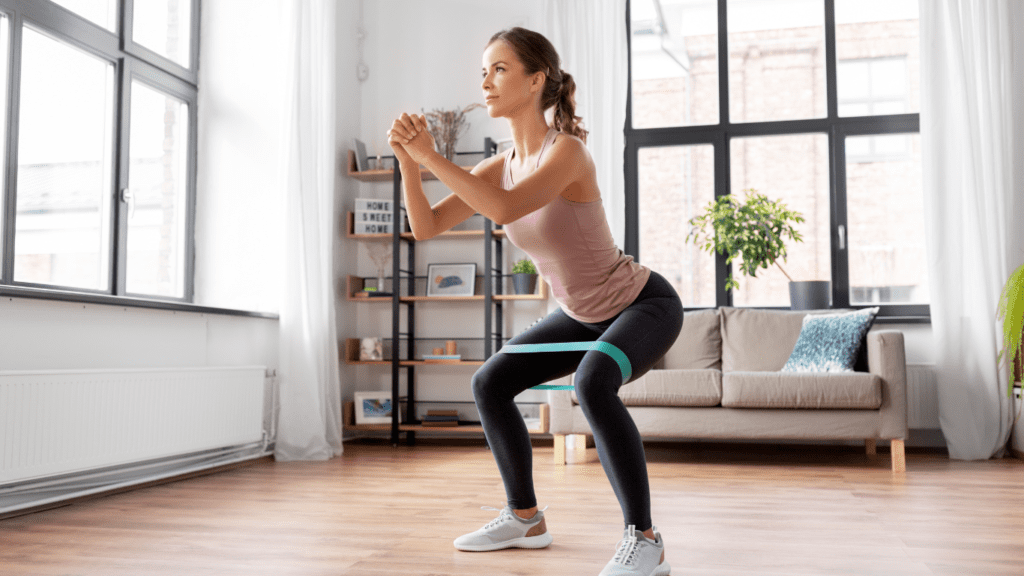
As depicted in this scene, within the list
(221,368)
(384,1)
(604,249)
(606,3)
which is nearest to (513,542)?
(604,249)

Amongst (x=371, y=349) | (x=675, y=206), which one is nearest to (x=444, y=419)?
(x=371, y=349)

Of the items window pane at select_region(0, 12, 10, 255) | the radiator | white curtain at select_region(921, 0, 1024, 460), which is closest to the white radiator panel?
window pane at select_region(0, 12, 10, 255)

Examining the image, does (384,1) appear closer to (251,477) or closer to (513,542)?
(251,477)

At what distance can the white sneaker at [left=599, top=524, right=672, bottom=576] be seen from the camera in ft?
5.20

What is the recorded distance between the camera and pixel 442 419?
4465 millimetres

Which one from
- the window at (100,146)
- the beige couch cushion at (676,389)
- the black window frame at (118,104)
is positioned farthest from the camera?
the beige couch cushion at (676,389)

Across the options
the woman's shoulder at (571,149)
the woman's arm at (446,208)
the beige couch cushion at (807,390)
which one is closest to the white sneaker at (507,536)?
the woman's arm at (446,208)

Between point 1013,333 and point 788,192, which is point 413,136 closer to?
point 1013,333

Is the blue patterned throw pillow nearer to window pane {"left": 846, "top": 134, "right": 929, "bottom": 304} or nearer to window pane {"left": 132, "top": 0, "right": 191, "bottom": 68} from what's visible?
window pane {"left": 846, "top": 134, "right": 929, "bottom": 304}

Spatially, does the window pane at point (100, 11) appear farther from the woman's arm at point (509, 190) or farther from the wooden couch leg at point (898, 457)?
the wooden couch leg at point (898, 457)

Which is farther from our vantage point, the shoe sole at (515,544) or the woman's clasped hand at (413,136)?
the shoe sole at (515,544)

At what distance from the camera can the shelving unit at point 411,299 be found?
175 inches

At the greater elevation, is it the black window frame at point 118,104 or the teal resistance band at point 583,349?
the black window frame at point 118,104

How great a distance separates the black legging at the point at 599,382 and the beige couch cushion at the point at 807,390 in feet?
6.17
